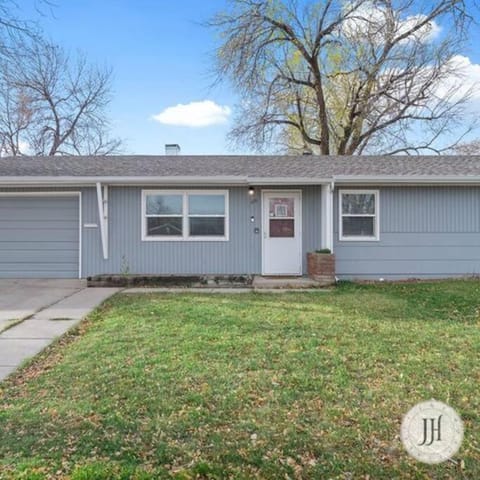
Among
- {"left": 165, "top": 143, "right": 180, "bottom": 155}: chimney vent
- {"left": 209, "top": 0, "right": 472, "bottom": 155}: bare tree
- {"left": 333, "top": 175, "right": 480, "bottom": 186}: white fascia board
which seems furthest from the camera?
{"left": 209, "top": 0, "right": 472, "bottom": 155}: bare tree

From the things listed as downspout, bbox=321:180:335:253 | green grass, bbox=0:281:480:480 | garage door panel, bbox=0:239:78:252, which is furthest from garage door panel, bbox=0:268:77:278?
downspout, bbox=321:180:335:253

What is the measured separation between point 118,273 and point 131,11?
6.58 m

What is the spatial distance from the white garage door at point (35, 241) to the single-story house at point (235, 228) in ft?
0.08

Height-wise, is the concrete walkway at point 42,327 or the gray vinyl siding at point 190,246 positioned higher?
Answer: the gray vinyl siding at point 190,246

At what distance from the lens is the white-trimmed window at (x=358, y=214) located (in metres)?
10.1

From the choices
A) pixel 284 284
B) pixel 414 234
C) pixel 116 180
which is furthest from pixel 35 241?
pixel 414 234

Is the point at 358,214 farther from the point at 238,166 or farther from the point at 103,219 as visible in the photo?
the point at 103,219

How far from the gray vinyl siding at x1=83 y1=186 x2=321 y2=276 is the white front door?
15 centimetres

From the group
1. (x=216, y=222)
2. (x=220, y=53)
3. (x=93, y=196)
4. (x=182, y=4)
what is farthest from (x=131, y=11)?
(x=220, y=53)

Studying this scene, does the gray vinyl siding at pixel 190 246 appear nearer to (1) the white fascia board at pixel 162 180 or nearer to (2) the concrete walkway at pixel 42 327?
(1) the white fascia board at pixel 162 180

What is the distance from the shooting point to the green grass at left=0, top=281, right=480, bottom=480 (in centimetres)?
248

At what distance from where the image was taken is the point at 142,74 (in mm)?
15992

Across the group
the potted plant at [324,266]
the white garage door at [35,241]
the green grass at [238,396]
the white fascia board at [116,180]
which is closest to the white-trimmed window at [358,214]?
the potted plant at [324,266]

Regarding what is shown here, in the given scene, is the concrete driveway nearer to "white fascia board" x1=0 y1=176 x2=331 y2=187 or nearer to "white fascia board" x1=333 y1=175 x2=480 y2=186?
"white fascia board" x1=0 y1=176 x2=331 y2=187
